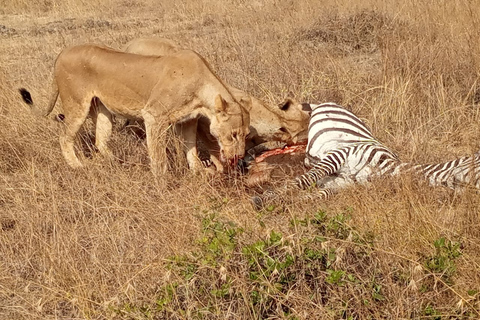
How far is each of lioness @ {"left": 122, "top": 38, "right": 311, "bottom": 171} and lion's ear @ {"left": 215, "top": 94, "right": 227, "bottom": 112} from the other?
1.56 feet

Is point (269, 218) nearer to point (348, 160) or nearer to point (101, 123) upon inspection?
point (348, 160)

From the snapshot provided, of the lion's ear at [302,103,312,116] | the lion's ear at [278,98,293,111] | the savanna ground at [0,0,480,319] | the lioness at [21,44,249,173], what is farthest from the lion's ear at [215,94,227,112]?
the lion's ear at [302,103,312,116]

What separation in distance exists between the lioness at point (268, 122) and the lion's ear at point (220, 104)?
0.48 metres

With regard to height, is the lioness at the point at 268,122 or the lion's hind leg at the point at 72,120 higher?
the lion's hind leg at the point at 72,120

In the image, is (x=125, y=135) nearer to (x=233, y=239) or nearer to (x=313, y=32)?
(x=233, y=239)

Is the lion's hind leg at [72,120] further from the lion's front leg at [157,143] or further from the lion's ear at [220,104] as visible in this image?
the lion's ear at [220,104]

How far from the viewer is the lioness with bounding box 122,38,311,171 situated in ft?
24.0

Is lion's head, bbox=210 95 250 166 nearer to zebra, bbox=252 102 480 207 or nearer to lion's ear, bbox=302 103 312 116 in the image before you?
zebra, bbox=252 102 480 207

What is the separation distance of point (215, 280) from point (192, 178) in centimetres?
240

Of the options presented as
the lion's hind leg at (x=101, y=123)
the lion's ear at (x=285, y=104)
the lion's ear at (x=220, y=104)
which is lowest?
the lion's ear at (x=285, y=104)

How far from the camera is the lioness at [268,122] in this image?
730 centimetres

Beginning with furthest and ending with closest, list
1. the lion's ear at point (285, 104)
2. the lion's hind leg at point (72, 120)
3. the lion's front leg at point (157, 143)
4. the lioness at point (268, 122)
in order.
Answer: the lion's ear at point (285, 104), the lioness at point (268, 122), the lion's hind leg at point (72, 120), the lion's front leg at point (157, 143)

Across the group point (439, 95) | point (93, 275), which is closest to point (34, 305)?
point (93, 275)

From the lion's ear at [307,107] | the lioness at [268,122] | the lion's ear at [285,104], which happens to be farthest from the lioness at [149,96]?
the lion's ear at [307,107]
